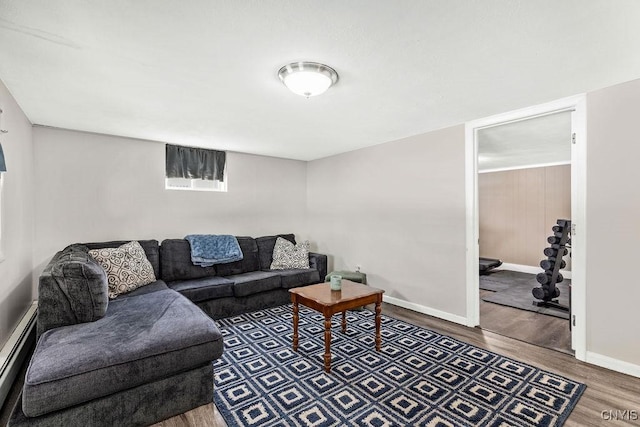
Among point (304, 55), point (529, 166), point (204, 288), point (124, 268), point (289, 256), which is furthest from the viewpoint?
point (529, 166)

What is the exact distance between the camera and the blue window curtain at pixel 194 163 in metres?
4.16

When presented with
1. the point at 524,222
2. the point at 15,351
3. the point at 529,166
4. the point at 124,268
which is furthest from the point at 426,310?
the point at 529,166

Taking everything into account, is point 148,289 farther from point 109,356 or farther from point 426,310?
point 426,310

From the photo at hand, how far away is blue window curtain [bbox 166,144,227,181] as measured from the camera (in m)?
4.16

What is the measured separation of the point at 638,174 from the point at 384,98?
2.05 m

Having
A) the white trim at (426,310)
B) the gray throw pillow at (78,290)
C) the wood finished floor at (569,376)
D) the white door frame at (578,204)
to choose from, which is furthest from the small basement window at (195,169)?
the white door frame at (578,204)

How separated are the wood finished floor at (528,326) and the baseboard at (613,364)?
187 millimetres

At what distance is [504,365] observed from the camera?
2391mm

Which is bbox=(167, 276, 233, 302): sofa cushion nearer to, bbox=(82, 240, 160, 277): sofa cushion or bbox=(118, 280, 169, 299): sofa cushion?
Result: bbox=(118, 280, 169, 299): sofa cushion

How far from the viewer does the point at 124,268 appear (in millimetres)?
2969

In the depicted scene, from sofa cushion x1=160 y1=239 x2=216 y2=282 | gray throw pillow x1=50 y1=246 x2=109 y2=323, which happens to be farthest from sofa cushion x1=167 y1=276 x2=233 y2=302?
gray throw pillow x1=50 y1=246 x2=109 y2=323

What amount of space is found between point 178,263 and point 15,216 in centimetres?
157

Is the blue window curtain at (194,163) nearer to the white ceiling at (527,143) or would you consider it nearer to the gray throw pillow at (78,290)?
the gray throw pillow at (78,290)

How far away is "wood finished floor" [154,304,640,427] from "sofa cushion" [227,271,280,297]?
1666 mm
